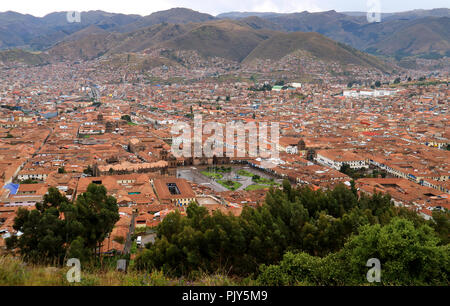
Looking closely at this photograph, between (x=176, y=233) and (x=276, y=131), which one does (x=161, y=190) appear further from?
(x=276, y=131)

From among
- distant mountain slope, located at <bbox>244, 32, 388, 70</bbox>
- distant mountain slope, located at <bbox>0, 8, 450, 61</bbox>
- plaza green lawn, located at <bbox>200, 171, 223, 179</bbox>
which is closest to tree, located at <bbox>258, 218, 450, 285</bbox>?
plaza green lawn, located at <bbox>200, 171, 223, 179</bbox>

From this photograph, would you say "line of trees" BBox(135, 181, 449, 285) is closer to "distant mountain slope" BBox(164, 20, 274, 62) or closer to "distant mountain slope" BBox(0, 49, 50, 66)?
"distant mountain slope" BBox(164, 20, 274, 62)

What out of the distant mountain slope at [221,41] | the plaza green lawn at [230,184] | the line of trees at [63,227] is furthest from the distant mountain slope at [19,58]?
the line of trees at [63,227]

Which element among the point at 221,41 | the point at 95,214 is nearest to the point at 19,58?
the point at 221,41

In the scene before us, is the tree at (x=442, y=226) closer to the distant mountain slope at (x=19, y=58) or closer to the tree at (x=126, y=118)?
the tree at (x=126, y=118)
